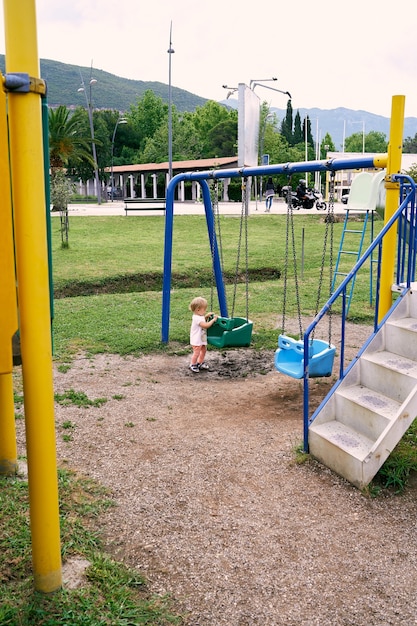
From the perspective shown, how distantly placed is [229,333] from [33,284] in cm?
451

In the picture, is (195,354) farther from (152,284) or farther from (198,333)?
(152,284)

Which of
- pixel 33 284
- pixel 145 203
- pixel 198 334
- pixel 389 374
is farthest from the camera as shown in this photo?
pixel 145 203

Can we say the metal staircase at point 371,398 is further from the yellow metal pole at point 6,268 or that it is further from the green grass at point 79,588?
the yellow metal pole at point 6,268

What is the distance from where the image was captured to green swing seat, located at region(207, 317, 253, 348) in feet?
23.5

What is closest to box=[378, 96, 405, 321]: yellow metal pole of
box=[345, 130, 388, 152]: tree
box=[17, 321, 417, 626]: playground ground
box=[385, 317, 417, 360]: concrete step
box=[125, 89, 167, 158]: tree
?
box=[385, 317, 417, 360]: concrete step

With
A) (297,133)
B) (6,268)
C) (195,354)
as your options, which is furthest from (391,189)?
(297,133)

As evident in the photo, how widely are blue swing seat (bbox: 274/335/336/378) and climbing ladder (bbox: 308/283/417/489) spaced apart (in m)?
0.70

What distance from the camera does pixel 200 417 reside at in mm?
5562

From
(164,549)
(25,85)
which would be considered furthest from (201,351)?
(25,85)

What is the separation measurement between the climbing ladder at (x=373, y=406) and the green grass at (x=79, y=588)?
169 cm

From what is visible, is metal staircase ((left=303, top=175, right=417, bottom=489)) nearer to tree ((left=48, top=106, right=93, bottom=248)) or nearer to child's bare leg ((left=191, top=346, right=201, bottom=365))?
child's bare leg ((left=191, top=346, right=201, bottom=365))

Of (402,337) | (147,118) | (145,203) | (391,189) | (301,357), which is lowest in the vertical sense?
(301,357)

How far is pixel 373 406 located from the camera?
4430mm

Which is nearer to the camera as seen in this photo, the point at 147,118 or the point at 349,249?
the point at 349,249
